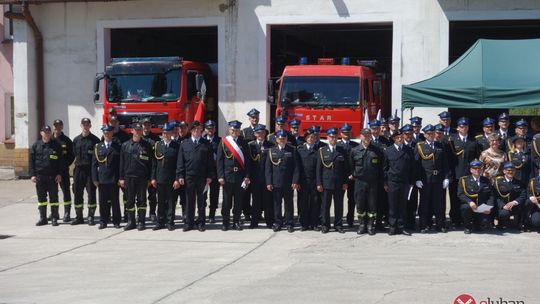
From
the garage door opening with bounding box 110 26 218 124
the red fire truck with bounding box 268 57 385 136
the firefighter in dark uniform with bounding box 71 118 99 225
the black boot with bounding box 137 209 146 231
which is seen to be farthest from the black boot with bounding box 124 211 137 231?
the garage door opening with bounding box 110 26 218 124

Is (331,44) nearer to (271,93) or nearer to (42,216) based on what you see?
(271,93)

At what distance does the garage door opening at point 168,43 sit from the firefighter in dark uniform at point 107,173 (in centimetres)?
823

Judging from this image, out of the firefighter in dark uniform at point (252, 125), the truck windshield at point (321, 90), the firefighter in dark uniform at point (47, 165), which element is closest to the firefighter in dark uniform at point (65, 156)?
the firefighter in dark uniform at point (47, 165)

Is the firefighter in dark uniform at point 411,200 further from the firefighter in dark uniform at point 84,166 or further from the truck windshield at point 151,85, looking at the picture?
the truck windshield at point 151,85

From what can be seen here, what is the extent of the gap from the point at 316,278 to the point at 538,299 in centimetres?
244

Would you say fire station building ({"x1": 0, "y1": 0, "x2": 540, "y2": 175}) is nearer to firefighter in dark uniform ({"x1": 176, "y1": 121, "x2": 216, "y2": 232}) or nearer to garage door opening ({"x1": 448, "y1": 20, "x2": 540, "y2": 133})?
garage door opening ({"x1": 448, "y1": 20, "x2": 540, "y2": 133})

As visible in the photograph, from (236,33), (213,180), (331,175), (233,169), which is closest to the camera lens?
(331,175)

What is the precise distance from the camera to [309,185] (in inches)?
459

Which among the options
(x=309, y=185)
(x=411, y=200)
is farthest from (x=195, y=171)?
(x=411, y=200)

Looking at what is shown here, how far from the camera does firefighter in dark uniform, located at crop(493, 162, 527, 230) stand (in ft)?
37.2

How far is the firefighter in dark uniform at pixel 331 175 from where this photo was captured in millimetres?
11430

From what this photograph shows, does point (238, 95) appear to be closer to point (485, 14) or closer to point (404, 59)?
point (404, 59)

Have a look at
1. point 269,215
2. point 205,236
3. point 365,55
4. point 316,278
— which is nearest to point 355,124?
point 269,215

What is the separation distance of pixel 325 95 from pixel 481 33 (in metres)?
8.88
